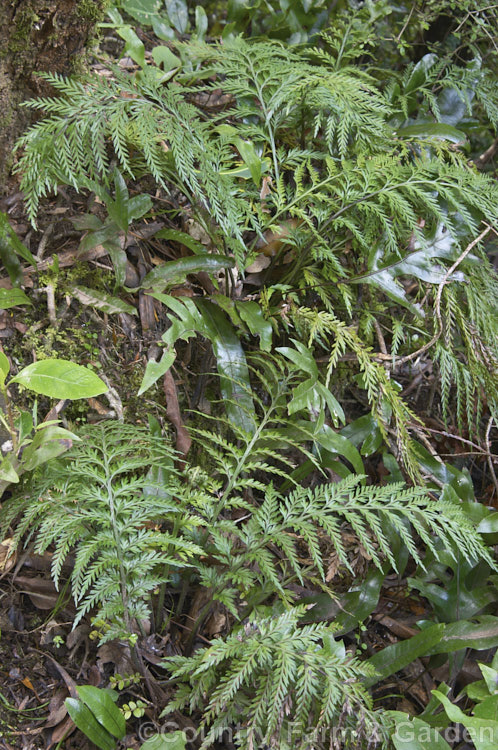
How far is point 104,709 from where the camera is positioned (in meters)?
1.39

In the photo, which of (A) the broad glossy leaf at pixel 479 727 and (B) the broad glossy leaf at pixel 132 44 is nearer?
(A) the broad glossy leaf at pixel 479 727

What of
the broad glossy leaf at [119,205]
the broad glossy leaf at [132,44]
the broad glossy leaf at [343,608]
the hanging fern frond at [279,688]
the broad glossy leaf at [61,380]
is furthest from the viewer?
the broad glossy leaf at [132,44]

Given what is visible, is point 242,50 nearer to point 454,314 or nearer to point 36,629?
point 454,314

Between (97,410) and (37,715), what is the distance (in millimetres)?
872

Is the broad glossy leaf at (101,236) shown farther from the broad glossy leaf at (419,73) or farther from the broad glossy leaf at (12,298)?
the broad glossy leaf at (419,73)

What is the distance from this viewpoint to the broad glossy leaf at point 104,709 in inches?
54.2

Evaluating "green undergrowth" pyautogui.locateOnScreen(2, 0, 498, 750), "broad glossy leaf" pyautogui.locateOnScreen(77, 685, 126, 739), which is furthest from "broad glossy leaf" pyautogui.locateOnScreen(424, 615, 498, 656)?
"broad glossy leaf" pyautogui.locateOnScreen(77, 685, 126, 739)

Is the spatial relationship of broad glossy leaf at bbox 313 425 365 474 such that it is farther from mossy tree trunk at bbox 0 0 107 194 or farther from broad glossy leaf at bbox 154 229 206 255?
mossy tree trunk at bbox 0 0 107 194

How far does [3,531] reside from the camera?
1.43m

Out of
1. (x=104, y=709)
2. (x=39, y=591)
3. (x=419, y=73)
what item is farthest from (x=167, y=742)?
(x=419, y=73)

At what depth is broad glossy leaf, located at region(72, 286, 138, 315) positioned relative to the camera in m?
1.98

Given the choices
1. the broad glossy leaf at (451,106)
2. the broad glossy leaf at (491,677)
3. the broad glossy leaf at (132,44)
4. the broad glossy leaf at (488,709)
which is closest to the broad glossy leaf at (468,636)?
the broad glossy leaf at (491,677)

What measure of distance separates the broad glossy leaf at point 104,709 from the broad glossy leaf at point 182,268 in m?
1.24

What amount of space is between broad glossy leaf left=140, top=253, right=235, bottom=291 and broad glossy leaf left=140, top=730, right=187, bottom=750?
133cm
